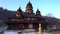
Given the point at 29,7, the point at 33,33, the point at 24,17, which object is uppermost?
the point at 29,7

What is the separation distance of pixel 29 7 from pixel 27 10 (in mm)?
971

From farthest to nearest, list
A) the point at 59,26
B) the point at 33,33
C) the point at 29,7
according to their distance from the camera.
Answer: the point at 59,26 < the point at 29,7 < the point at 33,33

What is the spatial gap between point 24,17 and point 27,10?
4.00 m

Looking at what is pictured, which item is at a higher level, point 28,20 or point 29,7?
point 29,7

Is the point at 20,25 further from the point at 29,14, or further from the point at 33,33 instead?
the point at 33,33

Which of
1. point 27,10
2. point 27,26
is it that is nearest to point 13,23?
point 27,26

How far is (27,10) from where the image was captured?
3934 cm

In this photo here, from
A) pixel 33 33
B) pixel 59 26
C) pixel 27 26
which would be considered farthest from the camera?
pixel 59 26

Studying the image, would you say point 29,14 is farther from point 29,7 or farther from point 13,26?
point 13,26

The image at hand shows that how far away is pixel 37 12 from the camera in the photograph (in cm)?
4103

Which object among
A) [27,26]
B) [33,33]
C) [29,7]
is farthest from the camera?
[29,7]

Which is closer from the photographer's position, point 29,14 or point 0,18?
point 29,14

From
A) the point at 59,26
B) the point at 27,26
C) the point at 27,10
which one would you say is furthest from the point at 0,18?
the point at 59,26

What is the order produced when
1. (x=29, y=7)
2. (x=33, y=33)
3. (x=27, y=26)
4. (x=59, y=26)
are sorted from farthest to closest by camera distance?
(x=59, y=26)
(x=29, y=7)
(x=27, y=26)
(x=33, y=33)
